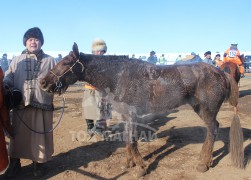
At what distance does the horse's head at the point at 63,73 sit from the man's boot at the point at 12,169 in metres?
1.33

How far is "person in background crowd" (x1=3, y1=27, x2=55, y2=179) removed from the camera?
4.16 metres

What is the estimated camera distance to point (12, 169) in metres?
4.36

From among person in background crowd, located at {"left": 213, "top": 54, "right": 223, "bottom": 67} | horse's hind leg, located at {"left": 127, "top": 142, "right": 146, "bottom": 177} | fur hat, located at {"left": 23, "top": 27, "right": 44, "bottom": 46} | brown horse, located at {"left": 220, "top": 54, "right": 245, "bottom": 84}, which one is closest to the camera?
fur hat, located at {"left": 23, "top": 27, "right": 44, "bottom": 46}

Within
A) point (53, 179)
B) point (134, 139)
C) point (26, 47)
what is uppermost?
point (26, 47)

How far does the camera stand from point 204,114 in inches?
188

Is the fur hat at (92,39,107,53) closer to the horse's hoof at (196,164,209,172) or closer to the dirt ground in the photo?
the dirt ground

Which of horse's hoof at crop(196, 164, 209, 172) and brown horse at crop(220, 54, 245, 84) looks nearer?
horse's hoof at crop(196, 164, 209, 172)

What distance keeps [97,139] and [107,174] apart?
1845 mm

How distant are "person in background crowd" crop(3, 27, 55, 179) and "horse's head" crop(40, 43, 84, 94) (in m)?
0.15

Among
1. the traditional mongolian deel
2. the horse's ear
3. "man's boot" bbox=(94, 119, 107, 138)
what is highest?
the horse's ear

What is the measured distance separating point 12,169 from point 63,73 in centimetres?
175

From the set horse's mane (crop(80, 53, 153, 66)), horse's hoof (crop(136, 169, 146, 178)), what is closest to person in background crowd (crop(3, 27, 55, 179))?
horse's mane (crop(80, 53, 153, 66))

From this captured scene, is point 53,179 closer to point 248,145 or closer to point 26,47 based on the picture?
point 26,47

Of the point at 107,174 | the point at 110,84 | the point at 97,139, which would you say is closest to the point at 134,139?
the point at 107,174
